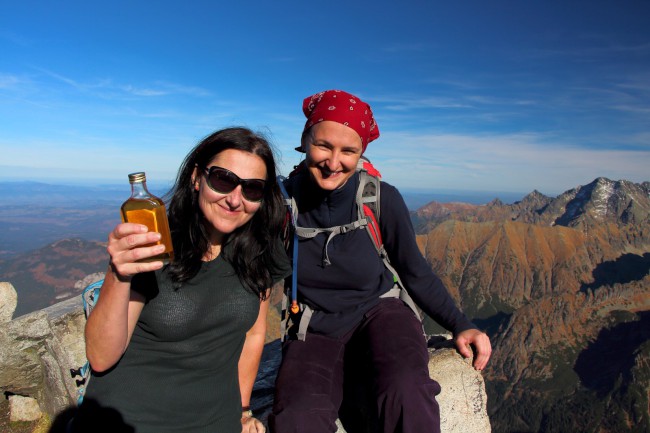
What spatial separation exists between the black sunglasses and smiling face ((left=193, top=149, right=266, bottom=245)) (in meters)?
0.04

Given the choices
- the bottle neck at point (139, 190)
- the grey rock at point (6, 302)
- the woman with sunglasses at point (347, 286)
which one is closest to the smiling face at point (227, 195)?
the woman with sunglasses at point (347, 286)

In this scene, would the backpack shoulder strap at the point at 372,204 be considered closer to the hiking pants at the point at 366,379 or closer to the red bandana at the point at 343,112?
the red bandana at the point at 343,112

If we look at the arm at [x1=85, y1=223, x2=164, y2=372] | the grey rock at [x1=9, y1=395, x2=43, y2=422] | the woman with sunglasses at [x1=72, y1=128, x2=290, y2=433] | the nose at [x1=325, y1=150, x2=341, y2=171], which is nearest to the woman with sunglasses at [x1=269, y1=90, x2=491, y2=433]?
the nose at [x1=325, y1=150, x2=341, y2=171]

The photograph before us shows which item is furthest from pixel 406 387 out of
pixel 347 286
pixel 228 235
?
pixel 228 235

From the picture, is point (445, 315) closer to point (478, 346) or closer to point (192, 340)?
point (478, 346)

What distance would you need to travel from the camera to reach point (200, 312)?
4.58m

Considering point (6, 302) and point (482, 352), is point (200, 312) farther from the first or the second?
point (6, 302)

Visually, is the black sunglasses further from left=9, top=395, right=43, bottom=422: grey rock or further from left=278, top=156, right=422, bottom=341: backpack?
left=9, top=395, right=43, bottom=422: grey rock

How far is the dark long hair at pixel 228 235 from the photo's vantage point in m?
4.68

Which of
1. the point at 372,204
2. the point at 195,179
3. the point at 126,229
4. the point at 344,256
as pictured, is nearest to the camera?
the point at 126,229

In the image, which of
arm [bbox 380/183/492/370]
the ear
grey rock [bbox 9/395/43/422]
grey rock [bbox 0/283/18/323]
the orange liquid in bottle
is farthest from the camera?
grey rock [bbox 0/283/18/323]

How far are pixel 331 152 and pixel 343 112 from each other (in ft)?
1.90

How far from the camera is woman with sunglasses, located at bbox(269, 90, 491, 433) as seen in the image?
527 centimetres

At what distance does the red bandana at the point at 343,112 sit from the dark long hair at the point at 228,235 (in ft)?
3.42
